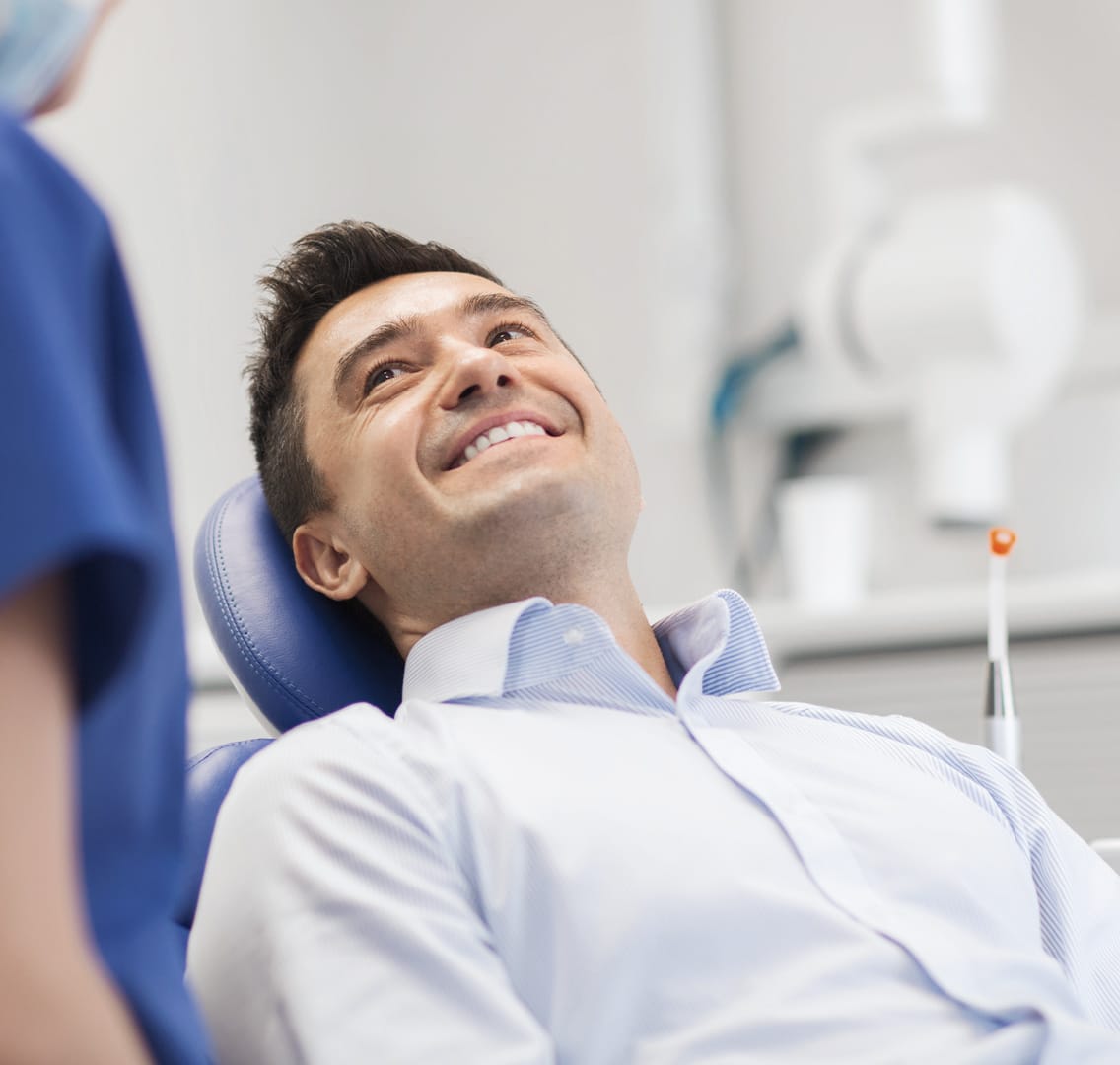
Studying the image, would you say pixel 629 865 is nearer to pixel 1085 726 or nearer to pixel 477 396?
pixel 477 396

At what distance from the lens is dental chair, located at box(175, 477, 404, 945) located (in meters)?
1.22

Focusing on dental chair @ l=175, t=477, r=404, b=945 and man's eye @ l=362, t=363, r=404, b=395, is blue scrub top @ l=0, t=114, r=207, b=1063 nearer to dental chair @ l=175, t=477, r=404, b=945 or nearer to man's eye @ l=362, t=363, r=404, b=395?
dental chair @ l=175, t=477, r=404, b=945

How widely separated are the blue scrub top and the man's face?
2.17 feet

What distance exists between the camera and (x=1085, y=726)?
2.09m

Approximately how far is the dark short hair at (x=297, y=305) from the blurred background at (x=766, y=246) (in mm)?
997

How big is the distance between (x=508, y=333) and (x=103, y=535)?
0.97 meters

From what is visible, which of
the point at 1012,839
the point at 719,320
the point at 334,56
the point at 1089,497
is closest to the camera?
the point at 1012,839

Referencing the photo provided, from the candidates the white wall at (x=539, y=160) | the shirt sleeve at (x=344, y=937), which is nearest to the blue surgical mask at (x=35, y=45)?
the shirt sleeve at (x=344, y=937)

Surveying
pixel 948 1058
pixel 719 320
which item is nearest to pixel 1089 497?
pixel 719 320

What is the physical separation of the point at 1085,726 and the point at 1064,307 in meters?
0.65

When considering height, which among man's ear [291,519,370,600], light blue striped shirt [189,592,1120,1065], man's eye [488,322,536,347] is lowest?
light blue striped shirt [189,592,1120,1065]

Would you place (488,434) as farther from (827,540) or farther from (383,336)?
(827,540)

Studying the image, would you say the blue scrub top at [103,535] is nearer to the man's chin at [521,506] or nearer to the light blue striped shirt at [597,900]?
the light blue striped shirt at [597,900]

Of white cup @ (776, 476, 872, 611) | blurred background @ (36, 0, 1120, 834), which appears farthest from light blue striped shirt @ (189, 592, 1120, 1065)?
white cup @ (776, 476, 872, 611)
